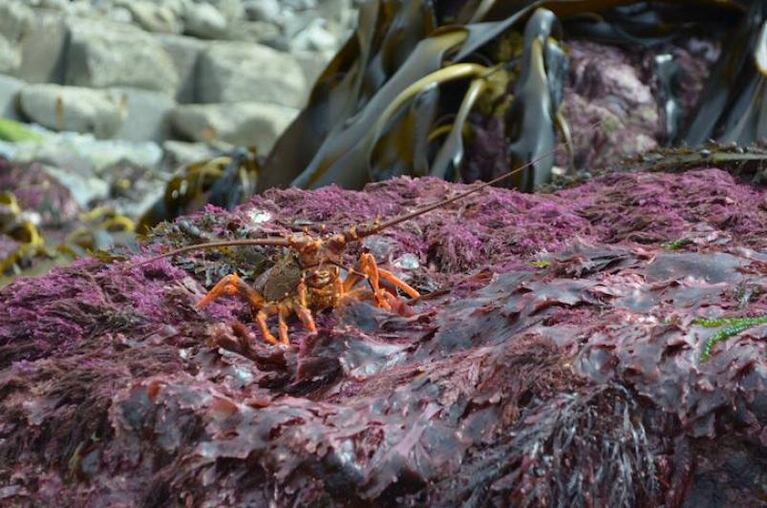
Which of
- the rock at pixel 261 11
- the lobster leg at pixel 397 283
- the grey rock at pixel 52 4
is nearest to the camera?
the lobster leg at pixel 397 283

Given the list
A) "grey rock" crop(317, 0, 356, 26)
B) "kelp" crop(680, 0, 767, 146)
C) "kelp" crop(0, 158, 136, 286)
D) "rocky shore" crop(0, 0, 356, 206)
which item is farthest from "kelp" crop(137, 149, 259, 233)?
"grey rock" crop(317, 0, 356, 26)

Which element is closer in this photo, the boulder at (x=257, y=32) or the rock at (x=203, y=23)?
the rock at (x=203, y=23)

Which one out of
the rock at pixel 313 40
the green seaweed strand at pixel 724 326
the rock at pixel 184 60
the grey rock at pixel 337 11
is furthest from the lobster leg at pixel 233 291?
the grey rock at pixel 337 11

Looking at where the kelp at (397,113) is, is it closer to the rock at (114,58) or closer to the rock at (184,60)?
the rock at (114,58)

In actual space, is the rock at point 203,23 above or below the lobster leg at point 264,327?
below

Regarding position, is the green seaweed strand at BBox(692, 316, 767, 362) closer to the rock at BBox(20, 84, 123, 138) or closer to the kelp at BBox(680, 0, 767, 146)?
the kelp at BBox(680, 0, 767, 146)

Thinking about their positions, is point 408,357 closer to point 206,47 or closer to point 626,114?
point 626,114
